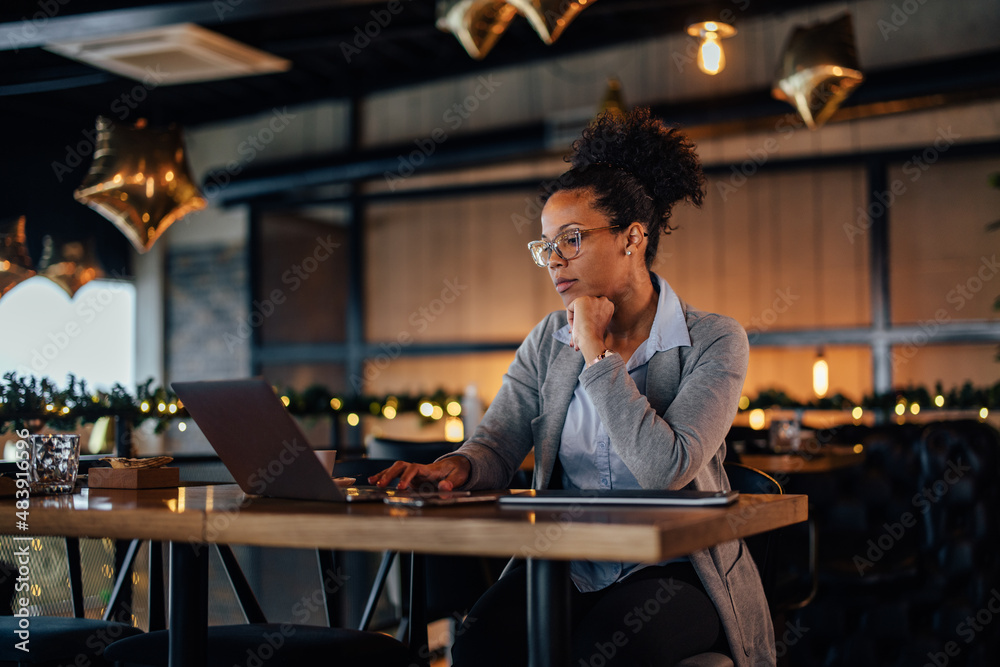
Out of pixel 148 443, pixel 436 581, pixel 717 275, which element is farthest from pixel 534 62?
pixel 436 581

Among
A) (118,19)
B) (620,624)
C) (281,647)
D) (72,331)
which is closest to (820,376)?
(118,19)

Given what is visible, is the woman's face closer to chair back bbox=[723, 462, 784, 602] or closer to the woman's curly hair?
the woman's curly hair

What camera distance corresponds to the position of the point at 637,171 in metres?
2.00

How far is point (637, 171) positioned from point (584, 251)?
0.81ft

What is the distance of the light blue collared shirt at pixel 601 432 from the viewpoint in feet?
5.83

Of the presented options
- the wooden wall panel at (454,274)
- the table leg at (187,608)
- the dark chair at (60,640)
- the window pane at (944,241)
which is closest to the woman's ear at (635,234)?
the table leg at (187,608)

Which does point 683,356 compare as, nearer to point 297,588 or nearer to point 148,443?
point 297,588

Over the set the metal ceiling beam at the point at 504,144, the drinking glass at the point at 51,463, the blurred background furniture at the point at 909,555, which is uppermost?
the metal ceiling beam at the point at 504,144

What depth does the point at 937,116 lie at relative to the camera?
6176 millimetres

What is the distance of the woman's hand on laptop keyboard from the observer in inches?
63.6

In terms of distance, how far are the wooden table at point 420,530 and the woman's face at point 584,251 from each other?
2.07 ft

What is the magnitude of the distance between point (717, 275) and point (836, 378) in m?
1.04

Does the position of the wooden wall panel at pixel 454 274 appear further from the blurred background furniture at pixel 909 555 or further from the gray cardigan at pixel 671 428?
the gray cardigan at pixel 671 428

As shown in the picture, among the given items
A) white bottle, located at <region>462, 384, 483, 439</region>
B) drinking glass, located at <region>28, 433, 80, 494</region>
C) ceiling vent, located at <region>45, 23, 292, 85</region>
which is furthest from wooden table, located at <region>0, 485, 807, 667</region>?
white bottle, located at <region>462, 384, 483, 439</region>
